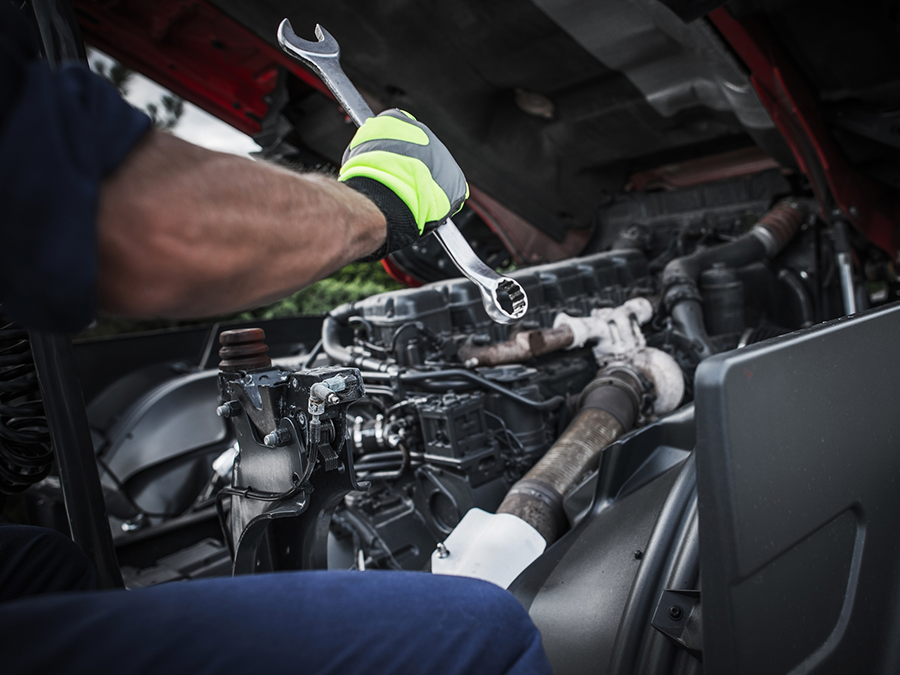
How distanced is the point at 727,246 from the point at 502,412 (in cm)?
154

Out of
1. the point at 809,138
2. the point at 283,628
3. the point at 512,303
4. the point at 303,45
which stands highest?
the point at 809,138

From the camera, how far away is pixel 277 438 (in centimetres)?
111

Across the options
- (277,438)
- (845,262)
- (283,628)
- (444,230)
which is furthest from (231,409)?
(845,262)

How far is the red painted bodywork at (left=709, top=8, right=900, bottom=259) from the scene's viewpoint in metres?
2.14

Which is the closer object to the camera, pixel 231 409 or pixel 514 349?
→ pixel 231 409

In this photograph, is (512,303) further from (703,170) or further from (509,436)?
(703,170)

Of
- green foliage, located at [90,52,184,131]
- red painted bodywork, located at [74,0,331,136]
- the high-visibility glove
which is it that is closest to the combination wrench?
the high-visibility glove

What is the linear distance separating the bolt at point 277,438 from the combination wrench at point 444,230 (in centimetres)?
44

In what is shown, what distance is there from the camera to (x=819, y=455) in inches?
27.0

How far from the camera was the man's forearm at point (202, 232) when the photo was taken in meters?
0.50

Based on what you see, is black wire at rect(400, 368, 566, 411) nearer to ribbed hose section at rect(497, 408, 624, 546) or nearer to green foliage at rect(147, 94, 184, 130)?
ribbed hose section at rect(497, 408, 624, 546)

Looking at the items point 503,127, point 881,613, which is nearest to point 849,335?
point 881,613

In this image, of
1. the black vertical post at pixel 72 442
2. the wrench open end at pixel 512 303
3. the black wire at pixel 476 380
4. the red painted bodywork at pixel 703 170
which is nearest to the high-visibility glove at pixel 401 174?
the wrench open end at pixel 512 303

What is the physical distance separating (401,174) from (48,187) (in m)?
0.43
